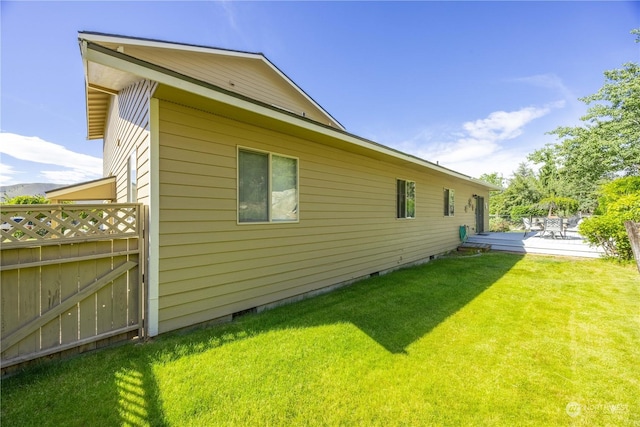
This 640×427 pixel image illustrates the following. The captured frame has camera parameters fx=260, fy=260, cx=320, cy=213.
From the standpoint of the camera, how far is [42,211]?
2.52 meters

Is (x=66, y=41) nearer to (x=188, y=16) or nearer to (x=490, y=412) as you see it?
(x=188, y=16)

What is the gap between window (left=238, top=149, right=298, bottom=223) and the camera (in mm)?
3898

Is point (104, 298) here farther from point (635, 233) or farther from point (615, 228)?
point (615, 228)

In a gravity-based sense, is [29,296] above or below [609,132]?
below

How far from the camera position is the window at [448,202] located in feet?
32.5

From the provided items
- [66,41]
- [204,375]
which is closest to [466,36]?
[66,41]

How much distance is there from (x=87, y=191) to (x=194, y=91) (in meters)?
5.05

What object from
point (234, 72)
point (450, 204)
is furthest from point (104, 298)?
point (450, 204)

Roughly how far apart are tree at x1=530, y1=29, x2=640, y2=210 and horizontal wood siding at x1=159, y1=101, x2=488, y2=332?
62.4 ft

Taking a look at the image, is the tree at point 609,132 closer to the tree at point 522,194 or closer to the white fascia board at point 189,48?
the tree at point 522,194

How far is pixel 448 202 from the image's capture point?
33.2 ft

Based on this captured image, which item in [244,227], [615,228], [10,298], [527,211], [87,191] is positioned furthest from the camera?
[527,211]

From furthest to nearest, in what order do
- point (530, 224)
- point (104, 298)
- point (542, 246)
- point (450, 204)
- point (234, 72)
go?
point (530, 224)
point (450, 204)
point (542, 246)
point (234, 72)
point (104, 298)

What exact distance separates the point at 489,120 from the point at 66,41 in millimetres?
22819
